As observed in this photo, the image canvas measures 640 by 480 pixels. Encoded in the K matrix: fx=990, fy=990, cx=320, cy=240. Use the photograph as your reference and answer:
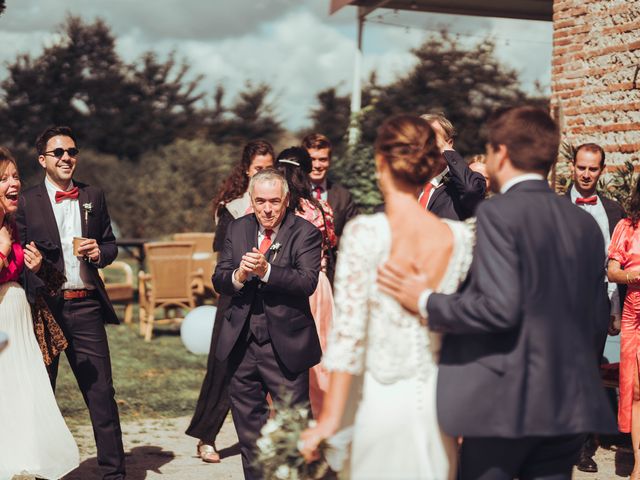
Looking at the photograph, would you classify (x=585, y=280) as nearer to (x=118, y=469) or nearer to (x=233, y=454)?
(x=118, y=469)

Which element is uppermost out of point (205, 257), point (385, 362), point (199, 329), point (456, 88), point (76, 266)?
point (456, 88)

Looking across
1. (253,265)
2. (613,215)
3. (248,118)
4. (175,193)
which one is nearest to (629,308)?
(613,215)

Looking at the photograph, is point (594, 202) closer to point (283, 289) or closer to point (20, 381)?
point (283, 289)

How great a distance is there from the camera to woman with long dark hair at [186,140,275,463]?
7.16 meters

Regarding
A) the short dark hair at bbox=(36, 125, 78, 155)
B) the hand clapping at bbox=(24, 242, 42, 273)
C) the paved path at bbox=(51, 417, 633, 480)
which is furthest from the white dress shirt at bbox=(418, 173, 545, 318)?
the paved path at bbox=(51, 417, 633, 480)

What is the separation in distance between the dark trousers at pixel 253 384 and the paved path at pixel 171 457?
1.26m

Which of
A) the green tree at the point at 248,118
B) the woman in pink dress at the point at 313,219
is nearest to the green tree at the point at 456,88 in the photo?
the green tree at the point at 248,118

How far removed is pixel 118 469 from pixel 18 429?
0.77m

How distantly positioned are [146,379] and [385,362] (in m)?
7.35

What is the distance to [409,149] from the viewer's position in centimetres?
349

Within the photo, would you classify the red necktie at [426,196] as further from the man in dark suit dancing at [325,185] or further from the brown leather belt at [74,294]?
the brown leather belt at [74,294]

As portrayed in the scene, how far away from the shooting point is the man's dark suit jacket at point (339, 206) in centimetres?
791

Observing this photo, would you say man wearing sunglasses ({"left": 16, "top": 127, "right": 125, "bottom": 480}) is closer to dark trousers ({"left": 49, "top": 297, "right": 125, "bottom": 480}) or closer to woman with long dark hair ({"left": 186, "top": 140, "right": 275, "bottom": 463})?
dark trousers ({"left": 49, "top": 297, "right": 125, "bottom": 480})

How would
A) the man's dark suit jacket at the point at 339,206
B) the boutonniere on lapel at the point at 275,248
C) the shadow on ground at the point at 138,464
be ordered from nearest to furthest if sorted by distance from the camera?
1. the boutonniere on lapel at the point at 275,248
2. the shadow on ground at the point at 138,464
3. the man's dark suit jacket at the point at 339,206
